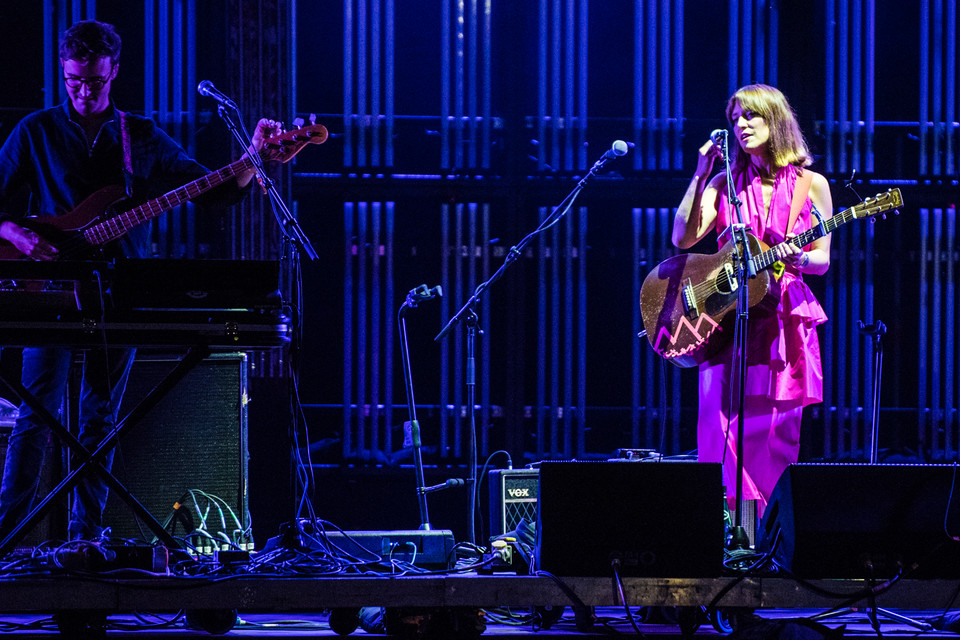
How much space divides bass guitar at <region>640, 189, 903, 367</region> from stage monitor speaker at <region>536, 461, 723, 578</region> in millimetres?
895

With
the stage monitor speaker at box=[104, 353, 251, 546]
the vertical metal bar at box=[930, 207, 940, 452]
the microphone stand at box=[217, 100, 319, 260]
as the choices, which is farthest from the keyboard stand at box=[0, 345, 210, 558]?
the vertical metal bar at box=[930, 207, 940, 452]

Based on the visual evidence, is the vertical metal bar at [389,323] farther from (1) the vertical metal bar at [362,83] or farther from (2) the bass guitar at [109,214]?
(2) the bass guitar at [109,214]

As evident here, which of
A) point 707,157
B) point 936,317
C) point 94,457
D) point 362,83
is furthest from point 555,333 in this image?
point 94,457

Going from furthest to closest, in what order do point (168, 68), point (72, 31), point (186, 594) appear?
1. point (168, 68)
2. point (72, 31)
3. point (186, 594)

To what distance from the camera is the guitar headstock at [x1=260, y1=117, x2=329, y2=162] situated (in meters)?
3.97

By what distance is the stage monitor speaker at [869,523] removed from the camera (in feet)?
10.2

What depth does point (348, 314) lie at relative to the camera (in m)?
5.96

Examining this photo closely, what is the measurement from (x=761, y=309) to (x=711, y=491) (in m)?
0.99

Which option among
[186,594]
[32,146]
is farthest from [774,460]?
[32,146]

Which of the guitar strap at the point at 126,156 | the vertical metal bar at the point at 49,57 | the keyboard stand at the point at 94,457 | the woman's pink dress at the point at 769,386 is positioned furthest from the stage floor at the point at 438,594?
the vertical metal bar at the point at 49,57

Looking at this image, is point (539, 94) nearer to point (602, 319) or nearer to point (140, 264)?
point (602, 319)

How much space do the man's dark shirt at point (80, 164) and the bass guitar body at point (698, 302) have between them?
1.71 m

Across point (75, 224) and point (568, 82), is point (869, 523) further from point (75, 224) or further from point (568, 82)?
point (568, 82)

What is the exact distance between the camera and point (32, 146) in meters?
4.17
